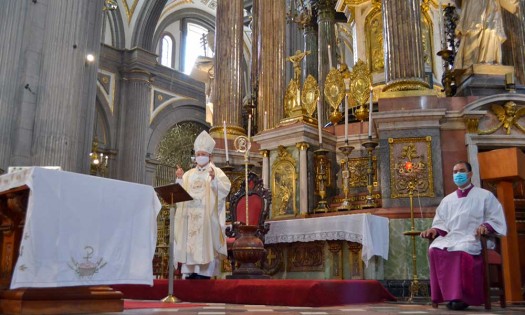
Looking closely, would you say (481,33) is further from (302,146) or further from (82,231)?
(82,231)

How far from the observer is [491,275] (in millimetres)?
4312

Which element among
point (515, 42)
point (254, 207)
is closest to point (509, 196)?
point (254, 207)

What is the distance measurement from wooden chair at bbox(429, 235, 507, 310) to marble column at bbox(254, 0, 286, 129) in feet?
17.1

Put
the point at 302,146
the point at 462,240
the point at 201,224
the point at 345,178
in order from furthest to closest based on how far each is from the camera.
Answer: the point at 302,146, the point at 345,178, the point at 201,224, the point at 462,240

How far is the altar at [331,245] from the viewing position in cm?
553

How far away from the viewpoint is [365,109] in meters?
7.77

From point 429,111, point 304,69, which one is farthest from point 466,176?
point 304,69

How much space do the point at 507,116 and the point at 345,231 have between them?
2511mm

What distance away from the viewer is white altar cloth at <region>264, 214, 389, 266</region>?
5441 millimetres

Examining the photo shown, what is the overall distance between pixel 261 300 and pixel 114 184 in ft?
5.86

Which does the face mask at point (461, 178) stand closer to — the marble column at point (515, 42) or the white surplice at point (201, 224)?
the white surplice at point (201, 224)

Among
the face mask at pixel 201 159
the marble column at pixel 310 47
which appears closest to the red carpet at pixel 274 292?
the face mask at pixel 201 159

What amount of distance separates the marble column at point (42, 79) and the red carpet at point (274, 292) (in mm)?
3982

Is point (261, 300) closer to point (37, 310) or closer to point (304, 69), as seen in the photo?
point (37, 310)
